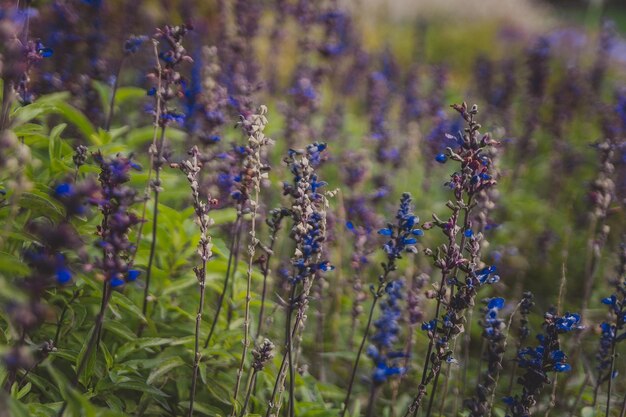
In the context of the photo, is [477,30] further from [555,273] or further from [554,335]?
[554,335]

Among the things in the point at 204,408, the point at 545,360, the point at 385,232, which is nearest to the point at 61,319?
the point at 204,408

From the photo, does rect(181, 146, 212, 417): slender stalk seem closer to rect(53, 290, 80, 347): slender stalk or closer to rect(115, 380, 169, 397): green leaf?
rect(115, 380, 169, 397): green leaf

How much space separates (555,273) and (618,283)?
3547mm

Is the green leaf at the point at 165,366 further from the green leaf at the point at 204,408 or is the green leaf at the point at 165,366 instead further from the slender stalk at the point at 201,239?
the slender stalk at the point at 201,239

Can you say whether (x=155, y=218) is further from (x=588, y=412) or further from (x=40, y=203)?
(x=588, y=412)

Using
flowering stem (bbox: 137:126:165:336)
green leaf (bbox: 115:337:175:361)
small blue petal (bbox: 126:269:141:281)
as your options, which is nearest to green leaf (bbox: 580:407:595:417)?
green leaf (bbox: 115:337:175:361)

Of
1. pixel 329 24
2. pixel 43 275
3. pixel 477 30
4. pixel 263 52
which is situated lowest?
pixel 43 275

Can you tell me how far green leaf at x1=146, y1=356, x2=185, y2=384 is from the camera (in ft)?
9.89

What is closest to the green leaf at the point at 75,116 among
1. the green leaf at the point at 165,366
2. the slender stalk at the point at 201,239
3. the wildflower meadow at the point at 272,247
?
the wildflower meadow at the point at 272,247

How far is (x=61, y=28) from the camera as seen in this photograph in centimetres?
521

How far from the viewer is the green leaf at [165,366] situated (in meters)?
3.01

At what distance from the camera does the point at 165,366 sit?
3.08m

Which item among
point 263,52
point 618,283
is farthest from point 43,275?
point 263,52

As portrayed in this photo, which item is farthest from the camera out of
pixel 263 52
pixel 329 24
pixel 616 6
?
pixel 616 6
